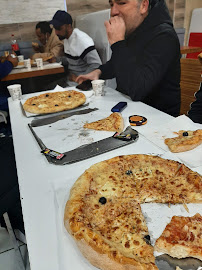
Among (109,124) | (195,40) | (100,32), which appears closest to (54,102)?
(109,124)

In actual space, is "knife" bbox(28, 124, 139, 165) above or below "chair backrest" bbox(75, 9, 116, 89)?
below

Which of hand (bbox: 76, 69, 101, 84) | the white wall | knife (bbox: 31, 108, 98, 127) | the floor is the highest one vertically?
the white wall

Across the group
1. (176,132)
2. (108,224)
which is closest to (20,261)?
(108,224)

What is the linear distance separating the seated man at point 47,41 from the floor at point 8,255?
345 cm

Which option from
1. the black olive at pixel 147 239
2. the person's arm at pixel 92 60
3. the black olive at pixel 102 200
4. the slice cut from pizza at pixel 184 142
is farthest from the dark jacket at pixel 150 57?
the person's arm at pixel 92 60

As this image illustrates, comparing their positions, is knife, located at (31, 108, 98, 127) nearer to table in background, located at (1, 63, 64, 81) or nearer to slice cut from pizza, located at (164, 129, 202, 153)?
slice cut from pizza, located at (164, 129, 202, 153)

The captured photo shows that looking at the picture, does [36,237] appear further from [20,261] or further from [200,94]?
[200,94]

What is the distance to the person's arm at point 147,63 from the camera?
1.70 meters

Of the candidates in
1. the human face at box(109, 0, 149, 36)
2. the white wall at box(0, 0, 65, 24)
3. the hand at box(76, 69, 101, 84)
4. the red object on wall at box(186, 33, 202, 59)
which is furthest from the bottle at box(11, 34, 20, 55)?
the red object on wall at box(186, 33, 202, 59)

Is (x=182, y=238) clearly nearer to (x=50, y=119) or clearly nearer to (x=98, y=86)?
(x=50, y=119)

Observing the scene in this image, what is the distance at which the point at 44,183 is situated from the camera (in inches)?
37.6

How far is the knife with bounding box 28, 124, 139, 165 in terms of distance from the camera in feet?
3.54

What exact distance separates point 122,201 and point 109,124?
0.63 meters

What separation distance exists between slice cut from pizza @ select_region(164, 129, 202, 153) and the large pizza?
136 millimetres
